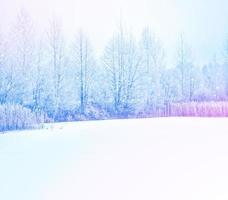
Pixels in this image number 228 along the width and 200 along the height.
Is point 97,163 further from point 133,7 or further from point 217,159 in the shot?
point 133,7

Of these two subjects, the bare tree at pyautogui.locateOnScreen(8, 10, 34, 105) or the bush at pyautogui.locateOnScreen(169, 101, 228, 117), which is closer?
the bare tree at pyautogui.locateOnScreen(8, 10, 34, 105)

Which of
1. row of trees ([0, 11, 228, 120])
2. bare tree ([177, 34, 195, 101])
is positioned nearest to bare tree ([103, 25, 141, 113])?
row of trees ([0, 11, 228, 120])

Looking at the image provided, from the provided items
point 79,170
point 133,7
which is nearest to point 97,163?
point 79,170

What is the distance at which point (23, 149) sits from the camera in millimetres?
2352

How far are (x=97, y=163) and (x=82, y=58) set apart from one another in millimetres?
1207

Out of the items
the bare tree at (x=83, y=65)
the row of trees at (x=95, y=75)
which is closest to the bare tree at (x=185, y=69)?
the row of trees at (x=95, y=75)

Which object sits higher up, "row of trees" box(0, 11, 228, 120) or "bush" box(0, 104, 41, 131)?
"row of trees" box(0, 11, 228, 120)

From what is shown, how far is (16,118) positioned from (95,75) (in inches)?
29.7

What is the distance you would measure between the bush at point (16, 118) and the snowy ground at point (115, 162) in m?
0.10

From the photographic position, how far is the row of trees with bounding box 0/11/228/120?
112 inches

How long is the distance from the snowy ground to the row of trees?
22cm

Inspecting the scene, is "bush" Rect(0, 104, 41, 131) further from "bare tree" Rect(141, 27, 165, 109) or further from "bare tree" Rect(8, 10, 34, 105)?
"bare tree" Rect(141, 27, 165, 109)

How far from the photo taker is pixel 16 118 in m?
2.78

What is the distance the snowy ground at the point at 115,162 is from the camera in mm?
1789
